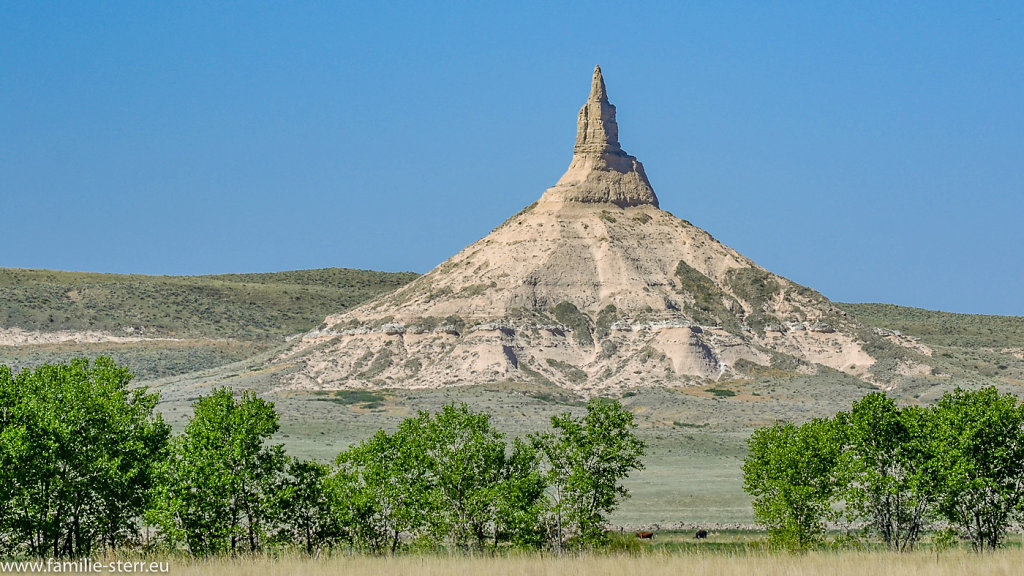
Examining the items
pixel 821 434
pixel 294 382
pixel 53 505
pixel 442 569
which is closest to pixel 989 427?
pixel 821 434

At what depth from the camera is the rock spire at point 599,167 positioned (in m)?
141

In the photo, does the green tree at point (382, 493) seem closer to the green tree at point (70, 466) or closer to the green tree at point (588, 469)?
the green tree at point (588, 469)

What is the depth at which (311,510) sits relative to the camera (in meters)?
37.6

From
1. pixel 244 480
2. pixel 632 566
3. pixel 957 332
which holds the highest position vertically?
pixel 957 332

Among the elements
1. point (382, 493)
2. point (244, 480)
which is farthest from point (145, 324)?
point (244, 480)

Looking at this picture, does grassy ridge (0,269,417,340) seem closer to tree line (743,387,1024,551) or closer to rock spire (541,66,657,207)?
rock spire (541,66,657,207)

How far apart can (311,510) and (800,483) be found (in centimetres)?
1568

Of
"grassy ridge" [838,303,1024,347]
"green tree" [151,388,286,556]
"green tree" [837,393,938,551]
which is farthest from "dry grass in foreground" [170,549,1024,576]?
"grassy ridge" [838,303,1024,347]

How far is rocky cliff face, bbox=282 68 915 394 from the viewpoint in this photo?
119 meters

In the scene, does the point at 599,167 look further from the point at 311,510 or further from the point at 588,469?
the point at 311,510

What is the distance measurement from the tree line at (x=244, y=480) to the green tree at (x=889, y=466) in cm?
715

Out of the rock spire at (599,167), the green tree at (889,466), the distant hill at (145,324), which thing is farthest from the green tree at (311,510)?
the rock spire at (599,167)

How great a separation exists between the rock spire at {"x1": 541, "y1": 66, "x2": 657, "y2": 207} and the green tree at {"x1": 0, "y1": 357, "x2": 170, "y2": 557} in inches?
4143

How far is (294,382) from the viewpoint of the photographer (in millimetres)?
117625
